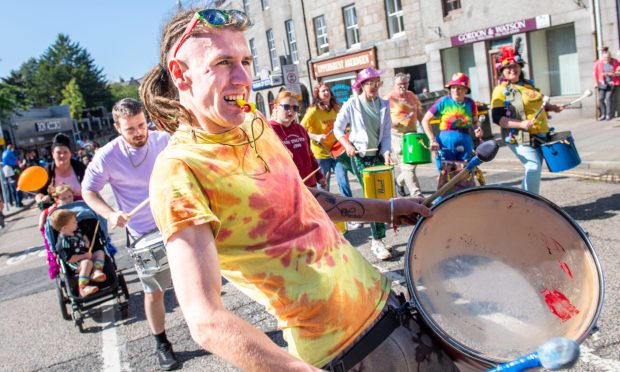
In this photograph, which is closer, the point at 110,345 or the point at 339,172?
the point at 110,345

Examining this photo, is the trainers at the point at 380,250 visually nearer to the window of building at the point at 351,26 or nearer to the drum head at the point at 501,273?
the drum head at the point at 501,273

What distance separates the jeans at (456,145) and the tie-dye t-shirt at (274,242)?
5252 millimetres

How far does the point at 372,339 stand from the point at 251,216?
52 centimetres

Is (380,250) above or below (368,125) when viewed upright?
below

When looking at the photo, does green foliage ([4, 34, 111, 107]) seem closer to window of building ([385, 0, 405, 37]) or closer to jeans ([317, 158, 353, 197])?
window of building ([385, 0, 405, 37])

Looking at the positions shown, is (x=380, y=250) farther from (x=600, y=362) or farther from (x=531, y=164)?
(x=600, y=362)

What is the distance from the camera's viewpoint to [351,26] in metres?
23.6

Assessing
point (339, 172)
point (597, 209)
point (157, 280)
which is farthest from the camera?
point (339, 172)

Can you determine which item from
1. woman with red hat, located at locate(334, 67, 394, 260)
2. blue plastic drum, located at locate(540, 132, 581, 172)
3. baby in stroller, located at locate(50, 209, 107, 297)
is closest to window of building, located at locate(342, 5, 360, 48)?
woman with red hat, located at locate(334, 67, 394, 260)

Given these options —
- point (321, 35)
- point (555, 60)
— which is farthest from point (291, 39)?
point (555, 60)

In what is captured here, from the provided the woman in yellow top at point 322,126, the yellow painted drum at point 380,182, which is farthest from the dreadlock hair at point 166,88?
the woman in yellow top at point 322,126

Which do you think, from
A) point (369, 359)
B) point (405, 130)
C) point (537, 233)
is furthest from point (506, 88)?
point (369, 359)

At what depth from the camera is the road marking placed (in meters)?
4.23

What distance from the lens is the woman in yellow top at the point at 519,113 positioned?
5.95 m
